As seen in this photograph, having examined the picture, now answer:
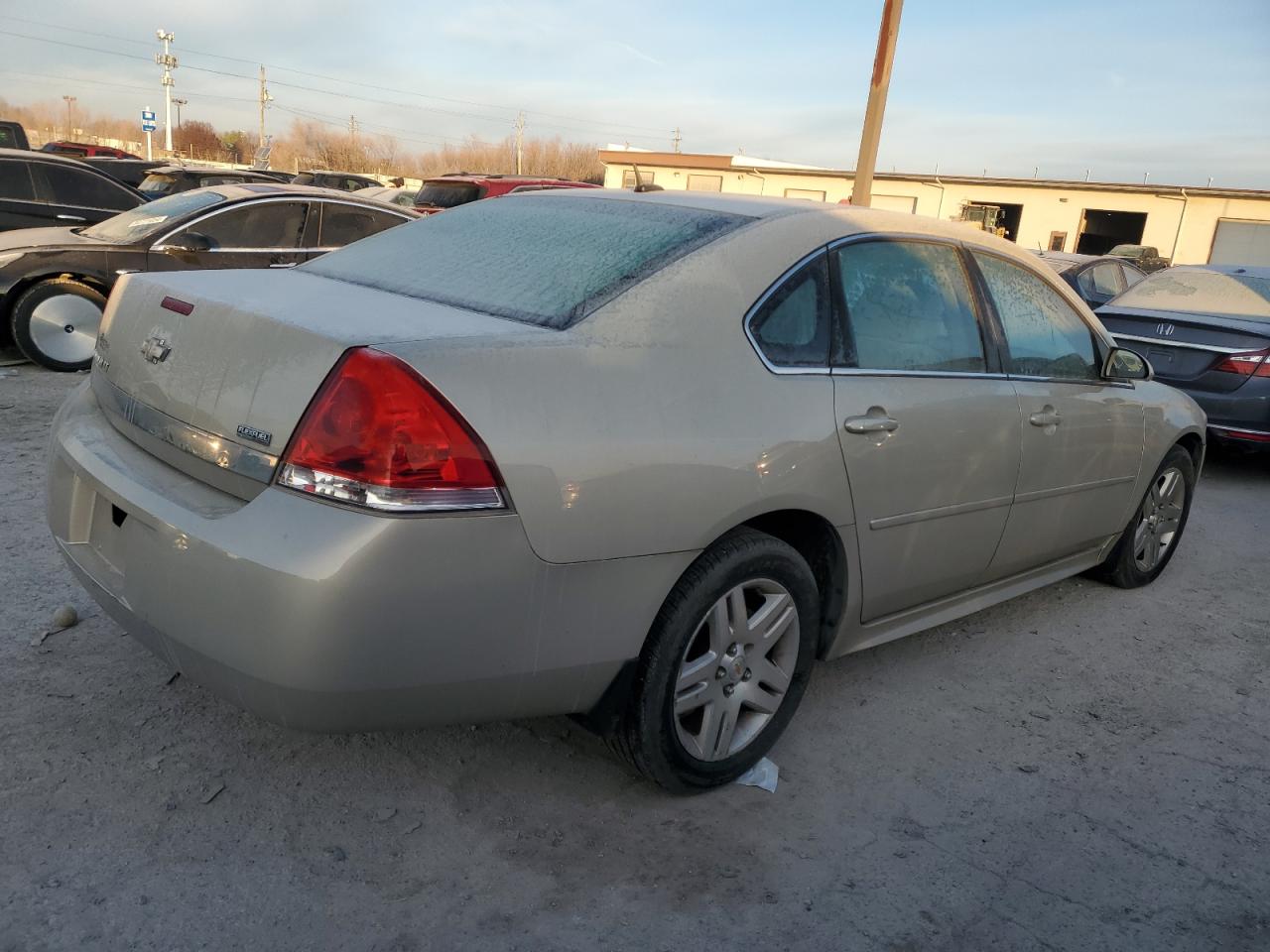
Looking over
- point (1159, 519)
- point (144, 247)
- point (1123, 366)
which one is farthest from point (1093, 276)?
point (144, 247)

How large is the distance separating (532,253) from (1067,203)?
34958 millimetres

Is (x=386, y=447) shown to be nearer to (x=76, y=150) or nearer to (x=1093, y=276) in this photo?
Answer: (x=1093, y=276)

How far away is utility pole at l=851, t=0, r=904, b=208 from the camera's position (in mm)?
8727

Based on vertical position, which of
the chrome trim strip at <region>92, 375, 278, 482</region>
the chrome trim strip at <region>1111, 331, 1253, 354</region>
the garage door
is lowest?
the chrome trim strip at <region>92, 375, 278, 482</region>

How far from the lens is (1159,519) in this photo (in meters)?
4.82

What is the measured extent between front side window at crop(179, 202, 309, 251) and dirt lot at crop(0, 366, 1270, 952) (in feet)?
16.0

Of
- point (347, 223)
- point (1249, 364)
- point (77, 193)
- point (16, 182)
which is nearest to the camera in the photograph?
point (1249, 364)

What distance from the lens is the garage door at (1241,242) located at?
3034 centimetres

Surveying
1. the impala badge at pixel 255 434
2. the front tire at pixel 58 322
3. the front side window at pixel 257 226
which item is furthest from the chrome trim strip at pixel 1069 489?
the front tire at pixel 58 322

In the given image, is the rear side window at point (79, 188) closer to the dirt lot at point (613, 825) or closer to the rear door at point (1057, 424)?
the dirt lot at point (613, 825)

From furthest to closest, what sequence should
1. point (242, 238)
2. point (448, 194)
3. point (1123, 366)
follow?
point (448, 194) → point (242, 238) → point (1123, 366)

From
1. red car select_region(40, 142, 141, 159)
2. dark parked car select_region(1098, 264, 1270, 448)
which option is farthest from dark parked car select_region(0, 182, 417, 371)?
red car select_region(40, 142, 141, 159)

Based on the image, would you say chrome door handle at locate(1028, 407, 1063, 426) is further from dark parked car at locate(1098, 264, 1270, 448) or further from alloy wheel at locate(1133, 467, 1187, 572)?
dark parked car at locate(1098, 264, 1270, 448)

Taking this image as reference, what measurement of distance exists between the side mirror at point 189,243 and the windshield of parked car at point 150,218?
17 centimetres
